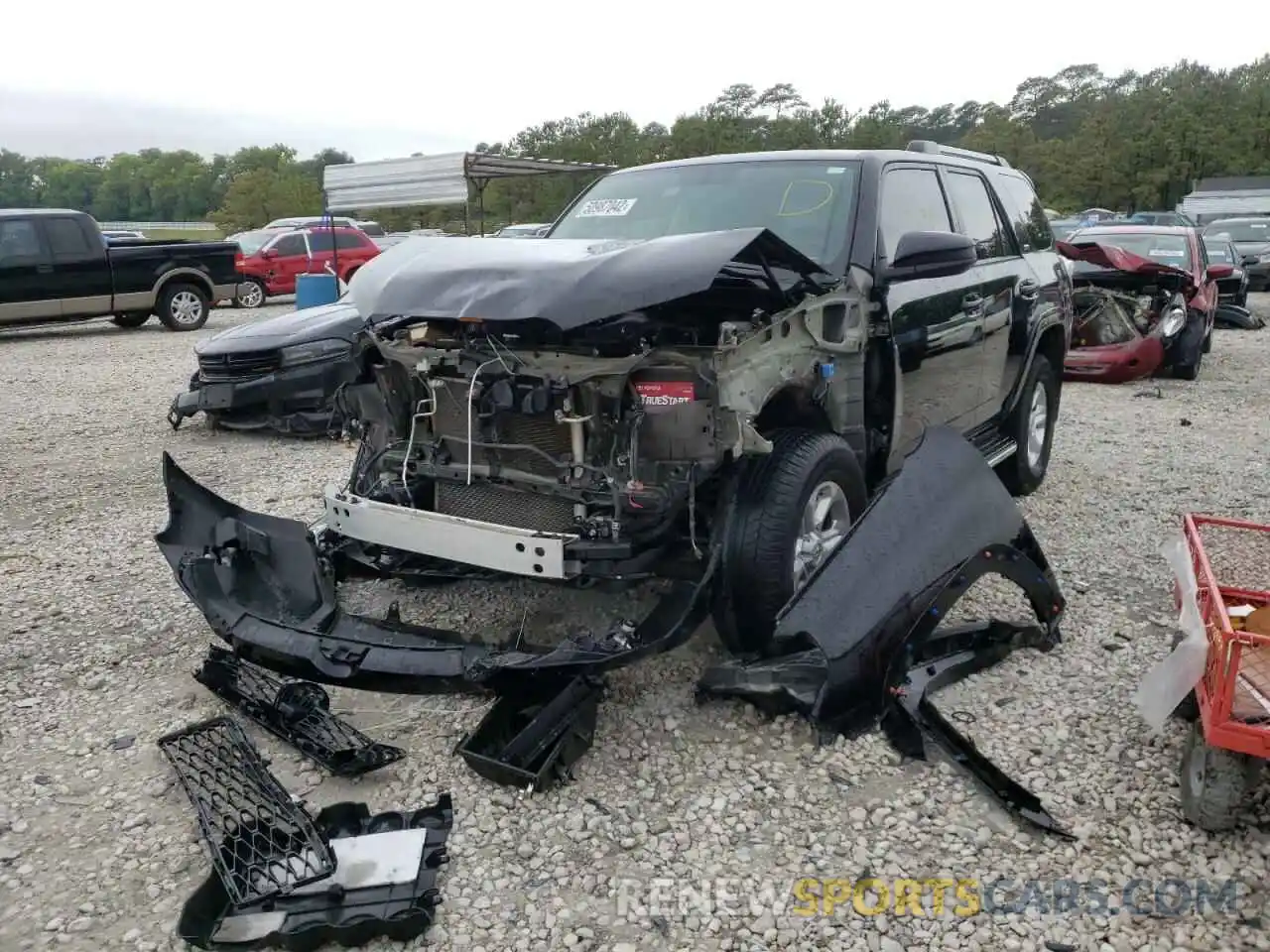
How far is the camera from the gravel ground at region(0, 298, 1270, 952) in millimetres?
2484

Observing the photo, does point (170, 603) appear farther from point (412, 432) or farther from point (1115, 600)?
point (1115, 600)

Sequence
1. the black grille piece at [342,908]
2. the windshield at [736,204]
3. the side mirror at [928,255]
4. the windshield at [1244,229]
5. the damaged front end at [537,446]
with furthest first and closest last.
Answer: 1. the windshield at [1244,229]
2. the windshield at [736,204]
3. the side mirror at [928,255]
4. the damaged front end at [537,446]
5. the black grille piece at [342,908]

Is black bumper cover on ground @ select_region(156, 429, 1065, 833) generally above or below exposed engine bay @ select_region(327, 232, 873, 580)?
below

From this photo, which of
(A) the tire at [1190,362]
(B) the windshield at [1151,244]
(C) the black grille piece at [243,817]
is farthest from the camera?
(B) the windshield at [1151,244]

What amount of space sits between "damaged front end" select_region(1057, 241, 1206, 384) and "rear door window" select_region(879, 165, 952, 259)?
567cm

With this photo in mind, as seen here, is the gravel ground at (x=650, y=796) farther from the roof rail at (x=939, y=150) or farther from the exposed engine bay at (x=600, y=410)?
the roof rail at (x=939, y=150)

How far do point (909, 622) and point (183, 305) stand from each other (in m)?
14.6

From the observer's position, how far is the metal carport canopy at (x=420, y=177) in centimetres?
1489

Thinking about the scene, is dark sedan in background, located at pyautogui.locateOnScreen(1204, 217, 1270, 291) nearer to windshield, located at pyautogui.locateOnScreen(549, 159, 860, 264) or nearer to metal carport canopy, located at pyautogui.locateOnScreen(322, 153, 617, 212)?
metal carport canopy, located at pyautogui.locateOnScreen(322, 153, 617, 212)

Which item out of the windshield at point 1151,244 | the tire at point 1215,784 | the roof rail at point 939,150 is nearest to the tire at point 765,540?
the tire at point 1215,784

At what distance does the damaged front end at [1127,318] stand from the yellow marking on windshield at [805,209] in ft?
21.1

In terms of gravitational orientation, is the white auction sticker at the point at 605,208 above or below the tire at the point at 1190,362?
above

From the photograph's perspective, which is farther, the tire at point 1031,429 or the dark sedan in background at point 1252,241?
the dark sedan in background at point 1252,241

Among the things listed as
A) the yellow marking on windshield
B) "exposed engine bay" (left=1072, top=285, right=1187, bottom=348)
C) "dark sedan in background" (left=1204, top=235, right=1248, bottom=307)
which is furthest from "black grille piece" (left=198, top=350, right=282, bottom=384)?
"dark sedan in background" (left=1204, top=235, right=1248, bottom=307)
